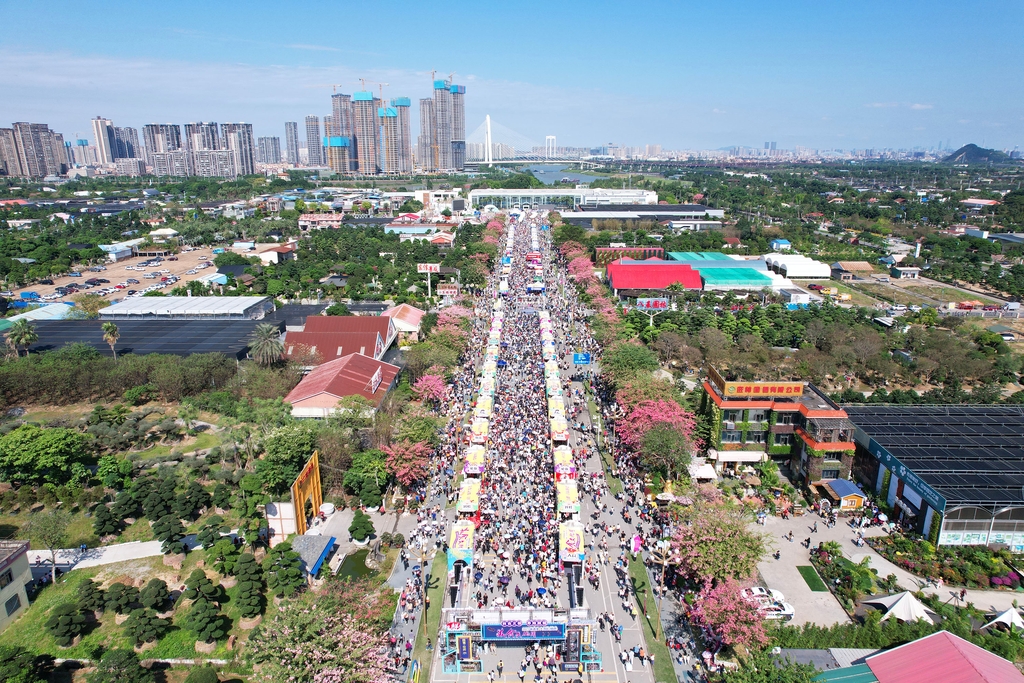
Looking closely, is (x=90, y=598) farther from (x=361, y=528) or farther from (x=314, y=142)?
(x=314, y=142)

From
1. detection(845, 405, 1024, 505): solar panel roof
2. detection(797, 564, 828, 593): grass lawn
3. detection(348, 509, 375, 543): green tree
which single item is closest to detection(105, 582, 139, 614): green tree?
detection(348, 509, 375, 543): green tree

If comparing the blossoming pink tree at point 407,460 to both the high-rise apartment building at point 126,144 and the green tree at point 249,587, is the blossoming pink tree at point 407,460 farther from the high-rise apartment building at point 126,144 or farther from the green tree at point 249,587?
the high-rise apartment building at point 126,144

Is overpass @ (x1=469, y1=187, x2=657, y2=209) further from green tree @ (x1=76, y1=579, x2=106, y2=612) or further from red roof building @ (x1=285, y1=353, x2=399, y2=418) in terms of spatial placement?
green tree @ (x1=76, y1=579, x2=106, y2=612)

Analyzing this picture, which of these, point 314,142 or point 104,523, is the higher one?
point 314,142

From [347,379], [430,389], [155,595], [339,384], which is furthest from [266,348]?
[155,595]

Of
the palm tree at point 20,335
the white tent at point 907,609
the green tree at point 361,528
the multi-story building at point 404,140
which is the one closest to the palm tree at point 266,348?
the palm tree at point 20,335

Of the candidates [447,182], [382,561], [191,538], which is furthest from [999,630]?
[447,182]
